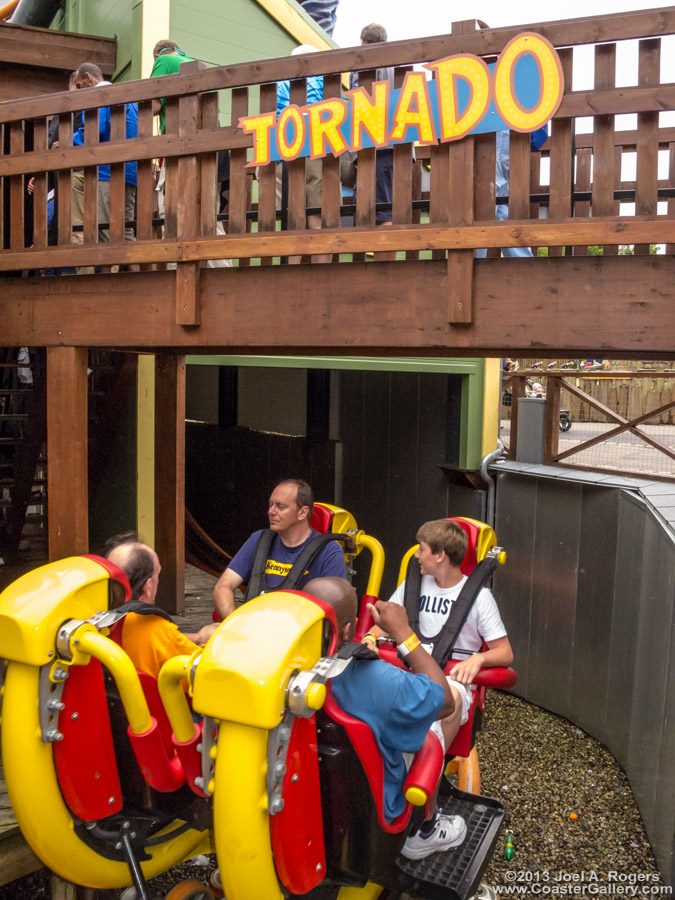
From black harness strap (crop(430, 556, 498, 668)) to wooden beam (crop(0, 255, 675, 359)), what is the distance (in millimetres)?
905

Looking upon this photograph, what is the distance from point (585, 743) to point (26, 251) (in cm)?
512

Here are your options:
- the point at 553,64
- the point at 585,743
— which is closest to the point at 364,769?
the point at 553,64

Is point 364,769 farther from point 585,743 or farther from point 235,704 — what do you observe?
point 585,743

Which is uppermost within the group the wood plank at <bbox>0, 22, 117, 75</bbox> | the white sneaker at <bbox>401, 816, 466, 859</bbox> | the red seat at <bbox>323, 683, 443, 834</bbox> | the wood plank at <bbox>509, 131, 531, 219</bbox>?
the wood plank at <bbox>0, 22, 117, 75</bbox>

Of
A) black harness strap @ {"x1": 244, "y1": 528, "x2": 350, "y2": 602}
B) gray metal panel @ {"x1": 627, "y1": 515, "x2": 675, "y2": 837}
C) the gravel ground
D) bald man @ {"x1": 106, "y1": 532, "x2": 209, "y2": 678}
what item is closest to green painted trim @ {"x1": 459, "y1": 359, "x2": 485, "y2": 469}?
gray metal panel @ {"x1": 627, "y1": 515, "x2": 675, "y2": 837}

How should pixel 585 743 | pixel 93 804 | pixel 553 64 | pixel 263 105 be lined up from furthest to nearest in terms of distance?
1. pixel 585 743
2. pixel 263 105
3. pixel 553 64
4. pixel 93 804

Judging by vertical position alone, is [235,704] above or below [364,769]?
above

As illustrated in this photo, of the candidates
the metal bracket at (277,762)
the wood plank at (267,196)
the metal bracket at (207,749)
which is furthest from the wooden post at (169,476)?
the metal bracket at (277,762)

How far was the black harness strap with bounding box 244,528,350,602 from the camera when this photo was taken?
3254 millimetres

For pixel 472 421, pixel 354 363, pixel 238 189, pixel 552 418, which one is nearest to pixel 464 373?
pixel 472 421

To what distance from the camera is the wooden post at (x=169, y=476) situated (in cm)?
507

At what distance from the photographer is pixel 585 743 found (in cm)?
595

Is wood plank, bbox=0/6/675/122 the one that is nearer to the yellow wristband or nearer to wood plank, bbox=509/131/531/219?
wood plank, bbox=509/131/531/219

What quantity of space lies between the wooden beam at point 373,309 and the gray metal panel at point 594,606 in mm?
2879
